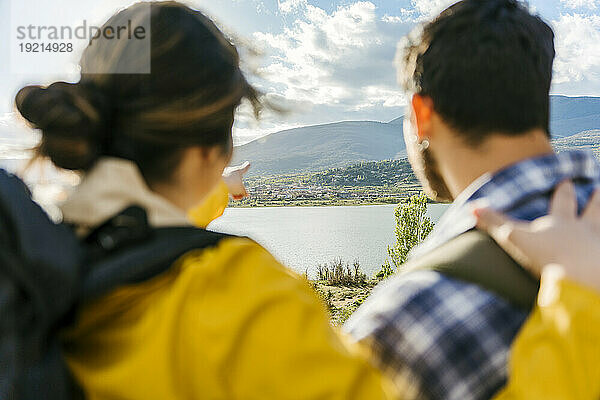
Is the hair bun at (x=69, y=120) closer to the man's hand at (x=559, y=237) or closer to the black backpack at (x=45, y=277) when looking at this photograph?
the black backpack at (x=45, y=277)

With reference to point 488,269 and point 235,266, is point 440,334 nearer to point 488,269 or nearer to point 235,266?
point 488,269

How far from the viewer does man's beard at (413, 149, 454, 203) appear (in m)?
1.43

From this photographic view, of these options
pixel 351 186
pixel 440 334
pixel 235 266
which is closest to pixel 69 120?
pixel 235 266

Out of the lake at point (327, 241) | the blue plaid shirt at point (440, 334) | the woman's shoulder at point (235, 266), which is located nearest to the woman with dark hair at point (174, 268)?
the woman's shoulder at point (235, 266)

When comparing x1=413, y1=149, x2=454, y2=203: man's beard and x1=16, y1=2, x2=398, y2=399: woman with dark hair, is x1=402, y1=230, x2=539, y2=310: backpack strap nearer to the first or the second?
x1=16, y1=2, x2=398, y2=399: woman with dark hair

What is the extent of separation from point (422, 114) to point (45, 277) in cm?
105

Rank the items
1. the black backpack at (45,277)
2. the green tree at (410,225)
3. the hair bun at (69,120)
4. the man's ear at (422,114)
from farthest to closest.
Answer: the green tree at (410,225), the man's ear at (422,114), the hair bun at (69,120), the black backpack at (45,277)

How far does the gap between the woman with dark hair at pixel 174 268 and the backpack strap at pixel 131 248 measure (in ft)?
0.06

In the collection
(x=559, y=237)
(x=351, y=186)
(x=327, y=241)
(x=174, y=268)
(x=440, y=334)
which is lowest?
(x=351, y=186)

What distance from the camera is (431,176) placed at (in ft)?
4.78

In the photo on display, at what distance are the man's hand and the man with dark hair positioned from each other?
42mm

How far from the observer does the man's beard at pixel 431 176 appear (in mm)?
1427

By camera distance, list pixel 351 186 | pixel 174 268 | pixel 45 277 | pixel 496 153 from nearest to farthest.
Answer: pixel 45 277 < pixel 174 268 < pixel 496 153 < pixel 351 186

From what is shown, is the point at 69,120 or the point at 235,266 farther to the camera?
the point at 69,120
